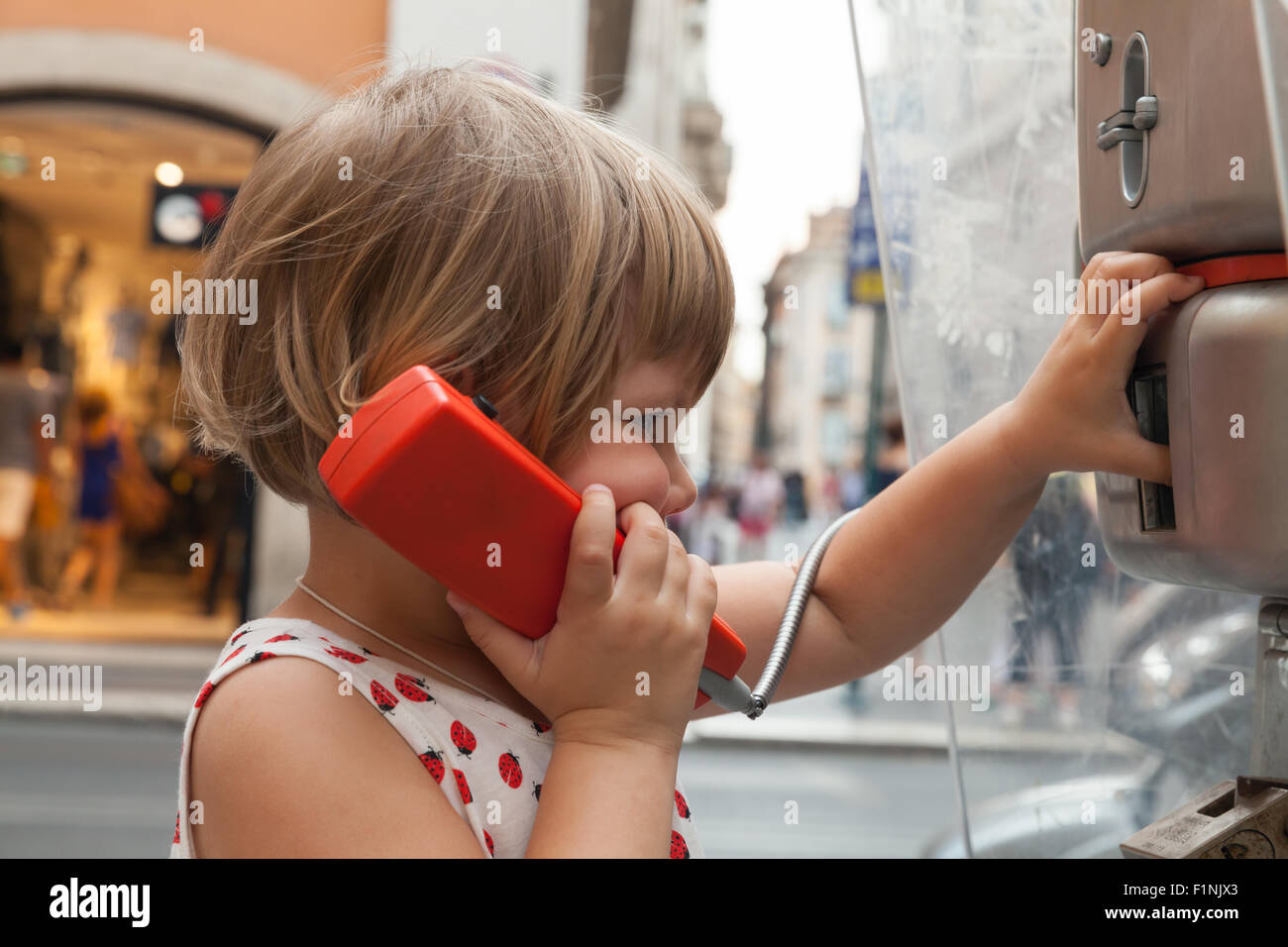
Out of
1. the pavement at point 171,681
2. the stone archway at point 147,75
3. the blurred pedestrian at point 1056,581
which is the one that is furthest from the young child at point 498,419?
the stone archway at point 147,75

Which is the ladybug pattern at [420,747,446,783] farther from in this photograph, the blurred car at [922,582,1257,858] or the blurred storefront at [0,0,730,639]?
the blurred storefront at [0,0,730,639]

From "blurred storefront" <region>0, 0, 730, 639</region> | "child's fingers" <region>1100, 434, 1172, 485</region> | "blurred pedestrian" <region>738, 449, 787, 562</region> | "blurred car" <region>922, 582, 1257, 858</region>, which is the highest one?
"blurred storefront" <region>0, 0, 730, 639</region>

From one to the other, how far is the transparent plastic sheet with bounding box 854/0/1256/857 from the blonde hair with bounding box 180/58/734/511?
341 mm

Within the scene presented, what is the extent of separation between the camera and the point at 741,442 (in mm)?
36250

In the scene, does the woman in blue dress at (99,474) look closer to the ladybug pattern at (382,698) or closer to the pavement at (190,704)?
the pavement at (190,704)

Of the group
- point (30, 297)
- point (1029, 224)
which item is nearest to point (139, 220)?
point (30, 297)

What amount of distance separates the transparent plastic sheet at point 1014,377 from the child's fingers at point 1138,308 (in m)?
0.31

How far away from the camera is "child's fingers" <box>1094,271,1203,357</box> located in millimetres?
618

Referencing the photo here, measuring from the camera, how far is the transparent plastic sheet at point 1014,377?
971 mm

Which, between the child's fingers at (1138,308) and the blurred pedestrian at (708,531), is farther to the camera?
the blurred pedestrian at (708,531)

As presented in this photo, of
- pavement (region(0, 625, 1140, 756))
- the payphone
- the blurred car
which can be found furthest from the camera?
pavement (region(0, 625, 1140, 756))

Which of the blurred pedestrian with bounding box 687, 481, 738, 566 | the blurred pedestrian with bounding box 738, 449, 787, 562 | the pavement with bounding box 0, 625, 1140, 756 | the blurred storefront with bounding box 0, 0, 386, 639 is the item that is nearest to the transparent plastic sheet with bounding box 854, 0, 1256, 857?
the pavement with bounding box 0, 625, 1140, 756

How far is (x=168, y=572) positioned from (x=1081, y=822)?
684 centimetres
